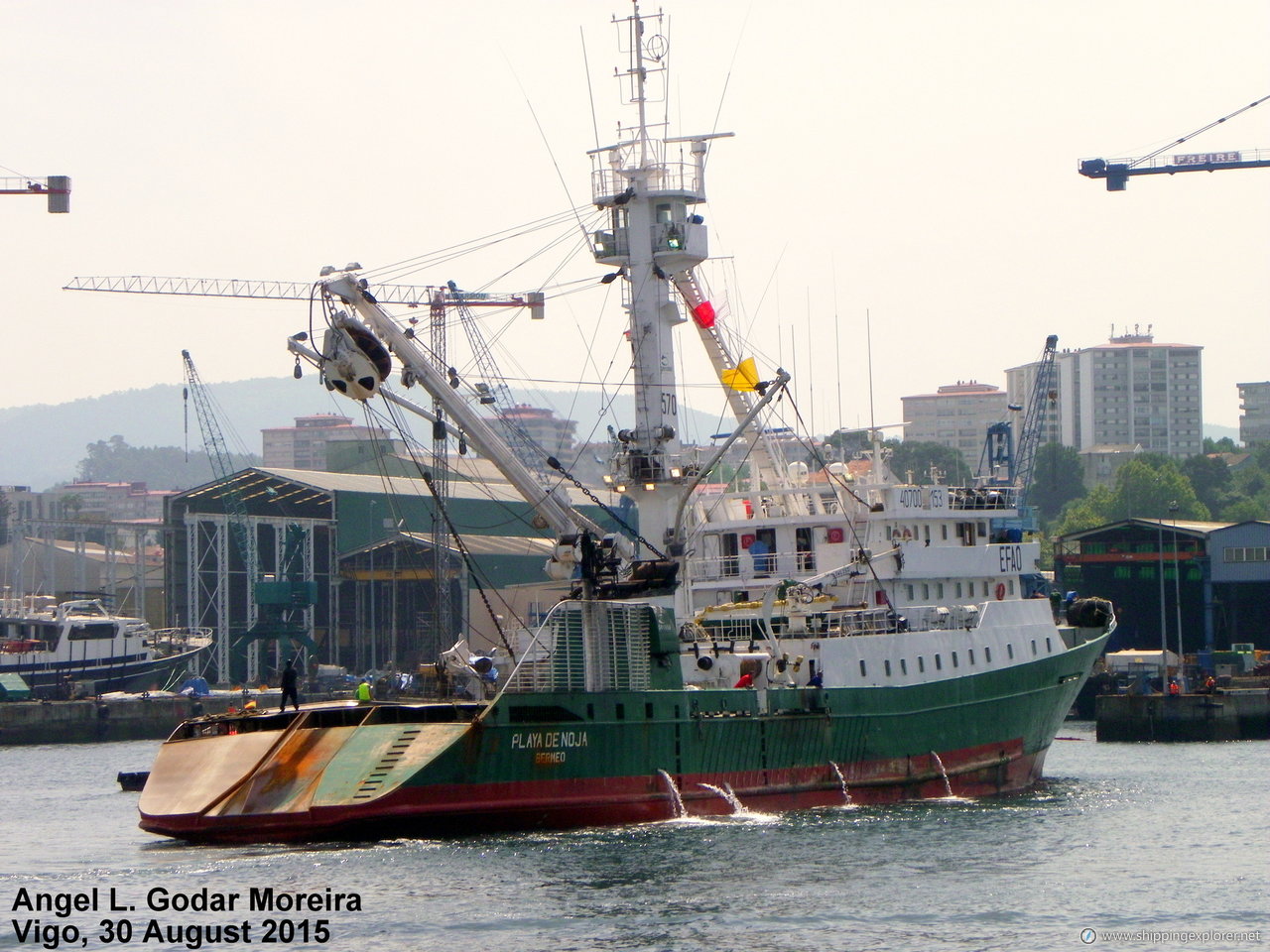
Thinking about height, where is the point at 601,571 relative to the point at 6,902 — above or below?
above

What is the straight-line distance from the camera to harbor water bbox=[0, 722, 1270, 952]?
2594 cm

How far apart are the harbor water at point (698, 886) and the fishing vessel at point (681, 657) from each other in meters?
1.02

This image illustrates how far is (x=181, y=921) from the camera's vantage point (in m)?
26.8

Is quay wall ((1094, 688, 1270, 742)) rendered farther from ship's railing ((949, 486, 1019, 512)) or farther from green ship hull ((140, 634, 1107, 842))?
green ship hull ((140, 634, 1107, 842))

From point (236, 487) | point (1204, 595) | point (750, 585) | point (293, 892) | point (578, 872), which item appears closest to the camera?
point (293, 892)

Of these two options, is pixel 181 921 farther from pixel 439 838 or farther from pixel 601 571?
pixel 601 571

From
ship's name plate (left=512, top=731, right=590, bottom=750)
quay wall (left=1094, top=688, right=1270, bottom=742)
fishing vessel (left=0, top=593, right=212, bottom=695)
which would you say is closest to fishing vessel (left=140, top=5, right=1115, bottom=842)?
ship's name plate (left=512, top=731, right=590, bottom=750)

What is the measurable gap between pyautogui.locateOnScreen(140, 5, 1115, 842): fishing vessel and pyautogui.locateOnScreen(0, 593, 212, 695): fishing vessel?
55.6 m

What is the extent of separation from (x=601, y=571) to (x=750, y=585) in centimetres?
909

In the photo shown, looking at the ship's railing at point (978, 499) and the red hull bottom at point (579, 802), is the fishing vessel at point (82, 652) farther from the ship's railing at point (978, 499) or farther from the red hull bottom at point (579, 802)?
the red hull bottom at point (579, 802)

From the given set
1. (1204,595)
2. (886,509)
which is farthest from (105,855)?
(1204,595)

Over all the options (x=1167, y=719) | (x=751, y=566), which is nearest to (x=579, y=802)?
(x=751, y=566)

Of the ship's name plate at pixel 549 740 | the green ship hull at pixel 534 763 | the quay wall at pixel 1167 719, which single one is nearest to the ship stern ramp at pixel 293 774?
the green ship hull at pixel 534 763

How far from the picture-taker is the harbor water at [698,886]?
85.1ft
